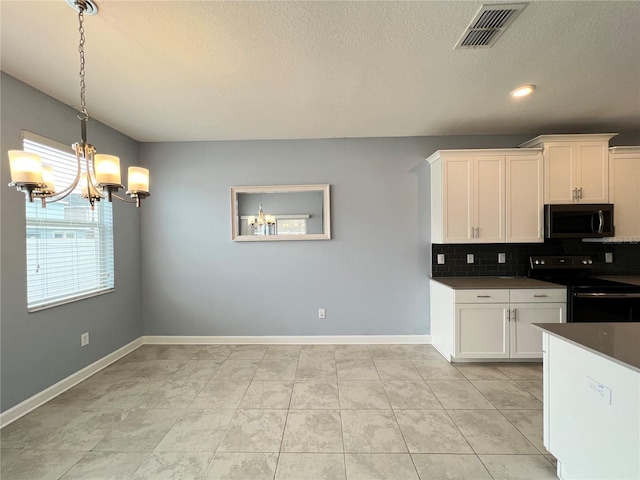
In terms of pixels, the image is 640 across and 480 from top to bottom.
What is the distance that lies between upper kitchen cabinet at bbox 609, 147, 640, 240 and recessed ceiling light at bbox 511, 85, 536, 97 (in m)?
1.55

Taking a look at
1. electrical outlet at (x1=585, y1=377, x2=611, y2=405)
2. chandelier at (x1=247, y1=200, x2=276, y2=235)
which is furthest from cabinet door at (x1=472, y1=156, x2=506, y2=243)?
chandelier at (x1=247, y1=200, x2=276, y2=235)

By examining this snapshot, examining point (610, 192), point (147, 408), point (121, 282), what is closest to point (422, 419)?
point (147, 408)

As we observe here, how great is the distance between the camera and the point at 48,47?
5.59 ft

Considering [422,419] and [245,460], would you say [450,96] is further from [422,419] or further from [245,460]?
[245,460]

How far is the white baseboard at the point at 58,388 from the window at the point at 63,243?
724 mm

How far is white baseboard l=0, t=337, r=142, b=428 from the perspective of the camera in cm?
200

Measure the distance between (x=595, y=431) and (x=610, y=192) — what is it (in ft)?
9.48

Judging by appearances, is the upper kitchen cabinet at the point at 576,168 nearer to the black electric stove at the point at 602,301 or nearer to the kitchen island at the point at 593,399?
the black electric stove at the point at 602,301

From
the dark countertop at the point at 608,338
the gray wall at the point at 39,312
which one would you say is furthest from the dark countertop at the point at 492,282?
the gray wall at the point at 39,312

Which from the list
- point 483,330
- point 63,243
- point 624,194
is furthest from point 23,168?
point 624,194

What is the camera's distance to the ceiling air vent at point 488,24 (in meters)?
1.44

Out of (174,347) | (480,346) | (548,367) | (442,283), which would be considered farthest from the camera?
(174,347)

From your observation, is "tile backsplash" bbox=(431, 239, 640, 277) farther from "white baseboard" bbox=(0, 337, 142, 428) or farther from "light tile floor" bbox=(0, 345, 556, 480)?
"white baseboard" bbox=(0, 337, 142, 428)

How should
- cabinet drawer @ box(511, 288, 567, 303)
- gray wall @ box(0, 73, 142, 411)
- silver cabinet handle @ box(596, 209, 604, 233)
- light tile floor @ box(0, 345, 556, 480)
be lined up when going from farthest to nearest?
1. silver cabinet handle @ box(596, 209, 604, 233)
2. cabinet drawer @ box(511, 288, 567, 303)
3. gray wall @ box(0, 73, 142, 411)
4. light tile floor @ box(0, 345, 556, 480)
